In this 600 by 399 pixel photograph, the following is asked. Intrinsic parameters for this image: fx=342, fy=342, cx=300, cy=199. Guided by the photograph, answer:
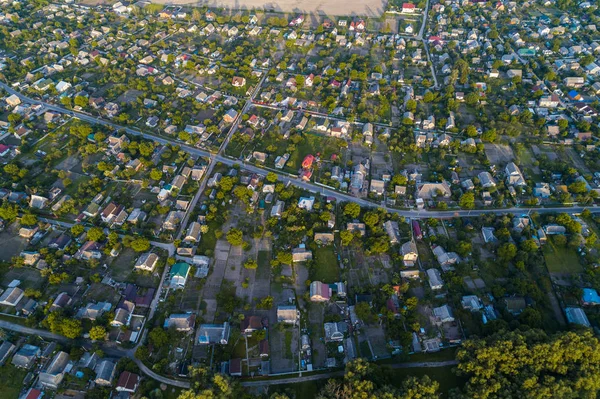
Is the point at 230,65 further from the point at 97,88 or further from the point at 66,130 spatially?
the point at 66,130

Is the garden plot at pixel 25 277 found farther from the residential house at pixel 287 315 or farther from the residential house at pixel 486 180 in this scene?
the residential house at pixel 486 180

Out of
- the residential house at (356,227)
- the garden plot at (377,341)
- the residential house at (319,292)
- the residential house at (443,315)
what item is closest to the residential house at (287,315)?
the residential house at (319,292)

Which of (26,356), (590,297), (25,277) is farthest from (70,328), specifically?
(590,297)

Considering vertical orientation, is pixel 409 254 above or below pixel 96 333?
above

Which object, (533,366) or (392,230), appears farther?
(392,230)

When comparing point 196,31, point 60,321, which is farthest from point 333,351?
point 196,31

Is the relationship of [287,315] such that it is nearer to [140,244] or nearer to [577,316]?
[140,244]
